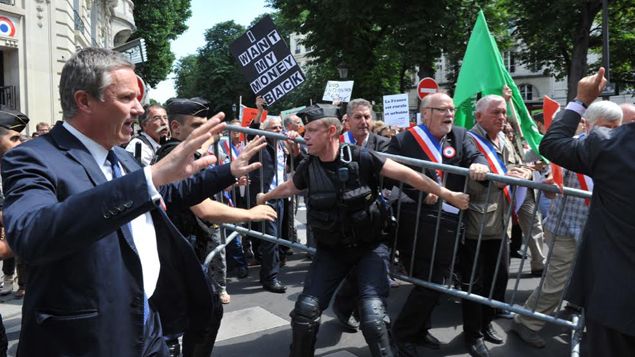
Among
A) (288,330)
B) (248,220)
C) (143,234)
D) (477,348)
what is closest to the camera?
(143,234)

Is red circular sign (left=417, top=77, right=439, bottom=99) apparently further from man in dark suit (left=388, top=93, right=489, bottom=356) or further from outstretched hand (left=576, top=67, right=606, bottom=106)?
outstretched hand (left=576, top=67, right=606, bottom=106)

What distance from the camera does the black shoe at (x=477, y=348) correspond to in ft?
13.4

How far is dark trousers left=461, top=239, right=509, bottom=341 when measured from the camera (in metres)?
4.20

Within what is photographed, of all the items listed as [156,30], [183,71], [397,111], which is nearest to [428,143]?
[397,111]

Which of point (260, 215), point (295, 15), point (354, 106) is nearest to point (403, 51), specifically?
point (295, 15)

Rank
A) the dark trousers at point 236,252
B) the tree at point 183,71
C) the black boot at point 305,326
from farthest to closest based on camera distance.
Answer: the tree at point 183,71 < the dark trousers at point 236,252 < the black boot at point 305,326

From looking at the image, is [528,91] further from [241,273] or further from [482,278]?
[482,278]

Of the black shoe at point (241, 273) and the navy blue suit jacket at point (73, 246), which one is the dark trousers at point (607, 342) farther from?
the black shoe at point (241, 273)

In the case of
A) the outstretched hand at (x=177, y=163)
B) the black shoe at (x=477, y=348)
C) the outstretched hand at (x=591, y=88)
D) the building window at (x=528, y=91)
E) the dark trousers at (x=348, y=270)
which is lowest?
the black shoe at (x=477, y=348)

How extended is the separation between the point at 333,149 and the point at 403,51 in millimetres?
20440

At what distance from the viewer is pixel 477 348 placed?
412 centimetres

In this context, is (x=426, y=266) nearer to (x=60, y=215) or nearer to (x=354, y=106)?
(x=354, y=106)

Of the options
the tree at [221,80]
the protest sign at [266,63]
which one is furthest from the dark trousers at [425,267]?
the tree at [221,80]

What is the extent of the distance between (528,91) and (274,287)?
50775 millimetres
